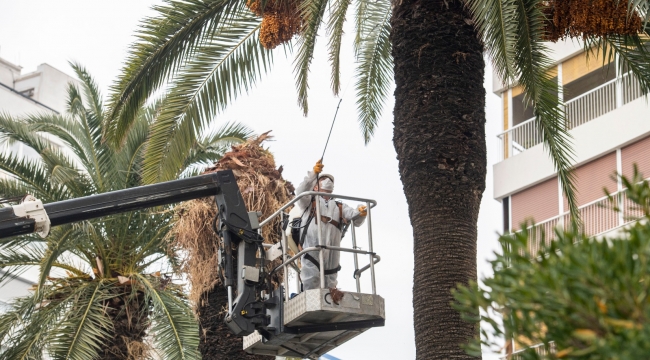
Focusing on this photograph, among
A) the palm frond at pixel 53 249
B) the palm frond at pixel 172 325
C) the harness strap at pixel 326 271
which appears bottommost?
the harness strap at pixel 326 271

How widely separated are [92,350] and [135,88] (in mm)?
→ 4480

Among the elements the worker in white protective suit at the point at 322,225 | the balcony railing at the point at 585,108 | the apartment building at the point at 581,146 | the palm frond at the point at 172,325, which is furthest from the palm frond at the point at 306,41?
the balcony railing at the point at 585,108

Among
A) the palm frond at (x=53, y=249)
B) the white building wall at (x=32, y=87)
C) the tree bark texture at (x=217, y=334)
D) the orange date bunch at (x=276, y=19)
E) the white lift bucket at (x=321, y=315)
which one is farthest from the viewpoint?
the white building wall at (x=32, y=87)

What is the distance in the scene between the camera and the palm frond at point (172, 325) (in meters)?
15.5

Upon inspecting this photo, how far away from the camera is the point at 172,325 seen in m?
15.9

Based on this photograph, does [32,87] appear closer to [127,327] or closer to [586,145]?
[586,145]

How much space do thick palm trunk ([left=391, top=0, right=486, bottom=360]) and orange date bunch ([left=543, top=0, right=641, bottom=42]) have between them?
2.83 ft

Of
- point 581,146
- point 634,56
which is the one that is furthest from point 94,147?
point 581,146

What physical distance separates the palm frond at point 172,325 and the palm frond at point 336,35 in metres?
4.49

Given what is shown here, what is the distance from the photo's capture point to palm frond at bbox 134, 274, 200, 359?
15.5 meters

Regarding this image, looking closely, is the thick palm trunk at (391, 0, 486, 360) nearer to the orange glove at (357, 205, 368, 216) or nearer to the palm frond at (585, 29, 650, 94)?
the orange glove at (357, 205, 368, 216)

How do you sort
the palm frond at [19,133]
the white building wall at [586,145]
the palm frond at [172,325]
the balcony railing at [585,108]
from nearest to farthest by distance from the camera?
the palm frond at [172,325], the palm frond at [19,133], the white building wall at [586,145], the balcony railing at [585,108]

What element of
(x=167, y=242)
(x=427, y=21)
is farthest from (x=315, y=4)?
(x=167, y=242)

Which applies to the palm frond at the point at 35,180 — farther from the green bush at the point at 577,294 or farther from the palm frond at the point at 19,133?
the green bush at the point at 577,294
